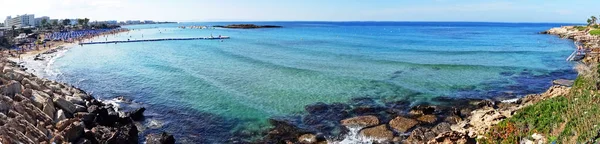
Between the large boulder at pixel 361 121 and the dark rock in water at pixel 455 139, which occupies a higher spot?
the dark rock in water at pixel 455 139

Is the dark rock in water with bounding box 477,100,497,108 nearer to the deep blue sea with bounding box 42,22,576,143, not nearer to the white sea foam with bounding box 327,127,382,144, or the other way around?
the deep blue sea with bounding box 42,22,576,143

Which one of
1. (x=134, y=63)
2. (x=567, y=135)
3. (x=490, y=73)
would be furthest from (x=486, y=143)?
(x=134, y=63)

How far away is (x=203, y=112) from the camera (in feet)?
83.9

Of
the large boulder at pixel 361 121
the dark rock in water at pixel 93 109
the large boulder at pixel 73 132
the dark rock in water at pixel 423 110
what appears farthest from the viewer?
the dark rock in water at pixel 423 110

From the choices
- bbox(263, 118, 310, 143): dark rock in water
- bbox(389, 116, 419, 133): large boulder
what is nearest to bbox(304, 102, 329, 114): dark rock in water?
bbox(263, 118, 310, 143): dark rock in water

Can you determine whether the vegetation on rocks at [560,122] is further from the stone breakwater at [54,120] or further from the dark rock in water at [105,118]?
the dark rock in water at [105,118]

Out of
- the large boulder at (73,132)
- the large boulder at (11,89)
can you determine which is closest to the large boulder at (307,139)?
the large boulder at (73,132)

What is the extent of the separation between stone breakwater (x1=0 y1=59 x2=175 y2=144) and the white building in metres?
181

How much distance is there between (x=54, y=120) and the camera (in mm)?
18781

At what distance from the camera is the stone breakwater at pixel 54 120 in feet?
50.9

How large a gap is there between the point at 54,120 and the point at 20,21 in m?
200

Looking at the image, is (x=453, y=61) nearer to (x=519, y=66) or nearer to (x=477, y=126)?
(x=519, y=66)

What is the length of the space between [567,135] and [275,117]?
618 inches

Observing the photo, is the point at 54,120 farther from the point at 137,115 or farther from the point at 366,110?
the point at 366,110
